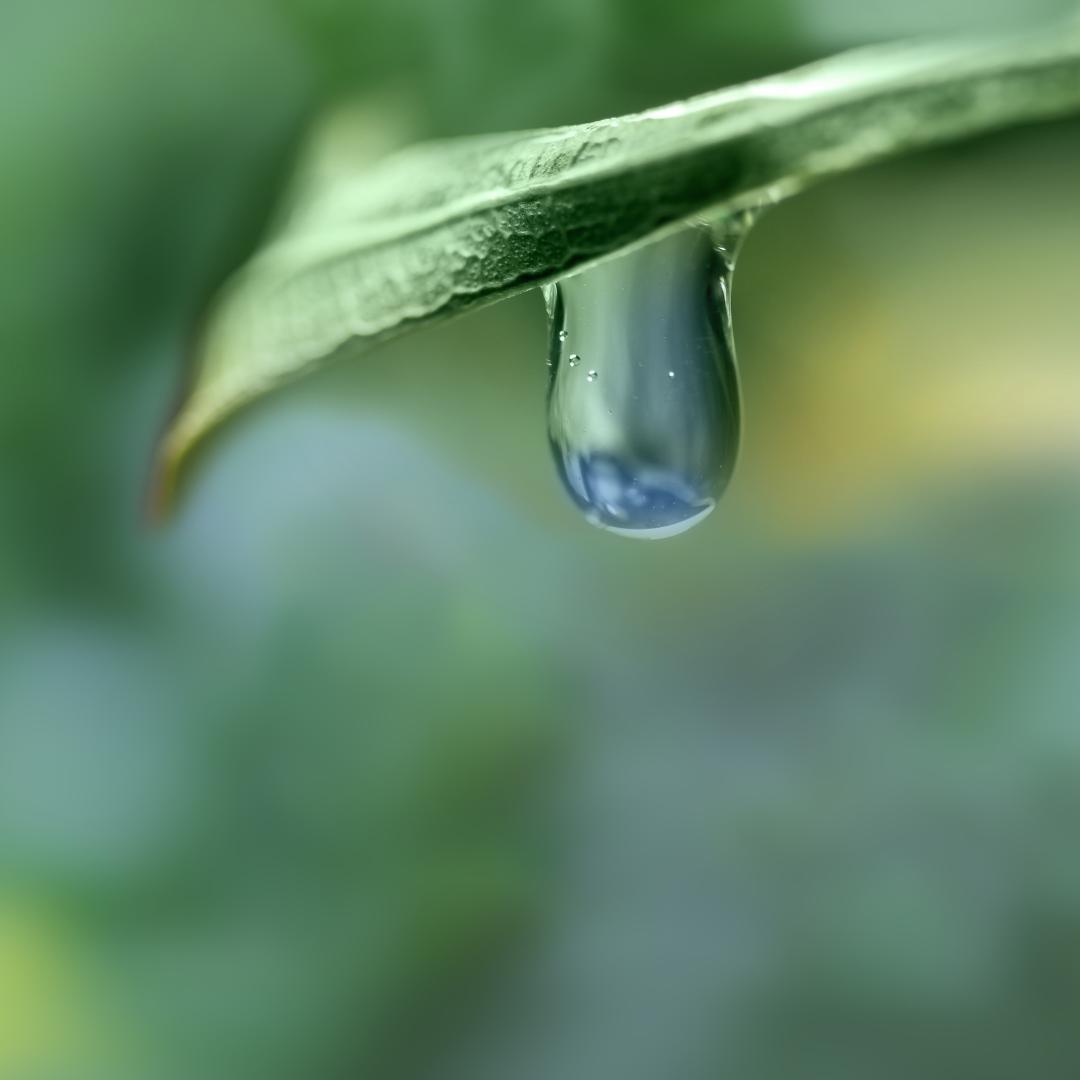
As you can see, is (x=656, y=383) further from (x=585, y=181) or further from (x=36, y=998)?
(x=36, y=998)

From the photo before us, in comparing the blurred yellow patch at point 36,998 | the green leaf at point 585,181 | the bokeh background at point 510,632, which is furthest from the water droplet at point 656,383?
the blurred yellow patch at point 36,998

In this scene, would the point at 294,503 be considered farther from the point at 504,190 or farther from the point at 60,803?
the point at 504,190

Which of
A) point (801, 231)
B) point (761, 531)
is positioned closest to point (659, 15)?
Answer: point (801, 231)

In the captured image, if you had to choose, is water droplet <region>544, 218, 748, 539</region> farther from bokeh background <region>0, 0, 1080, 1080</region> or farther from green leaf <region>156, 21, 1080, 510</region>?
bokeh background <region>0, 0, 1080, 1080</region>

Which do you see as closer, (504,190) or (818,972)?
(504,190)

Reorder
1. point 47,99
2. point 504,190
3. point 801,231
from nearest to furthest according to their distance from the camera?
1. point 504,190
2. point 47,99
3. point 801,231

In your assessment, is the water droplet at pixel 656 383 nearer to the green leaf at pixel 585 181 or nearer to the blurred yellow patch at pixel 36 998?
the green leaf at pixel 585 181
